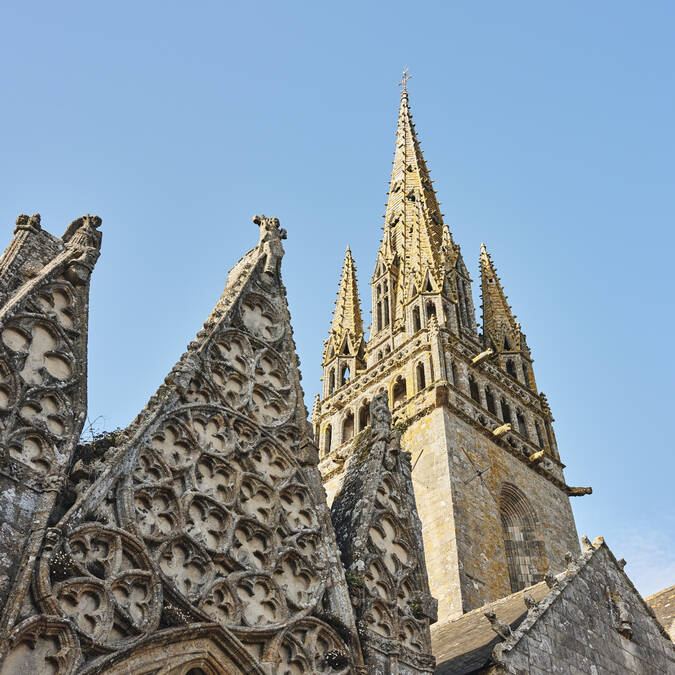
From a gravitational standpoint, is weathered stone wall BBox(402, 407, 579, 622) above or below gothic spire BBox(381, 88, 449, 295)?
below

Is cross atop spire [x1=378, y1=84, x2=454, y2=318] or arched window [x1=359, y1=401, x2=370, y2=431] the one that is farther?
cross atop spire [x1=378, y1=84, x2=454, y2=318]

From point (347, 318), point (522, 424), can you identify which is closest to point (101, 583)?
point (522, 424)

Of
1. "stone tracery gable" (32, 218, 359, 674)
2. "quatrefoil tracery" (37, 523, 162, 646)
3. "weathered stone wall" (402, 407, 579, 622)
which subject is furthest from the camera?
"weathered stone wall" (402, 407, 579, 622)

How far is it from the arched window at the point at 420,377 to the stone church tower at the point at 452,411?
2.8 inches

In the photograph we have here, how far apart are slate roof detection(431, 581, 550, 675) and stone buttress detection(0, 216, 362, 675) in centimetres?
344

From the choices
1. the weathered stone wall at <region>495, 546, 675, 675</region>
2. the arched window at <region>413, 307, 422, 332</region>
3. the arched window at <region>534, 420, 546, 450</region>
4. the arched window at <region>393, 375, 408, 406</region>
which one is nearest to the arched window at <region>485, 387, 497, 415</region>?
the arched window at <region>534, 420, 546, 450</region>

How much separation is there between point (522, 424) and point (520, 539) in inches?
223

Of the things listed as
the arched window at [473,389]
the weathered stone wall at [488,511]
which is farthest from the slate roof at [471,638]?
the arched window at [473,389]

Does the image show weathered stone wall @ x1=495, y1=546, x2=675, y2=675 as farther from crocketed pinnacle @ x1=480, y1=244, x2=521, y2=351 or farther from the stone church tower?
crocketed pinnacle @ x1=480, y1=244, x2=521, y2=351

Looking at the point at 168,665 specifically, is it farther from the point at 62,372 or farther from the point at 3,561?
the point at 62,372

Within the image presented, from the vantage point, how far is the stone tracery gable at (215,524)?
6.11m

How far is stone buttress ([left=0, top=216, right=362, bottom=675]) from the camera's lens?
19.4 ft

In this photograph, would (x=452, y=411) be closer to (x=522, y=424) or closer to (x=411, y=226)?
(x=522, y=424)

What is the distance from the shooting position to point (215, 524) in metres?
7.25
